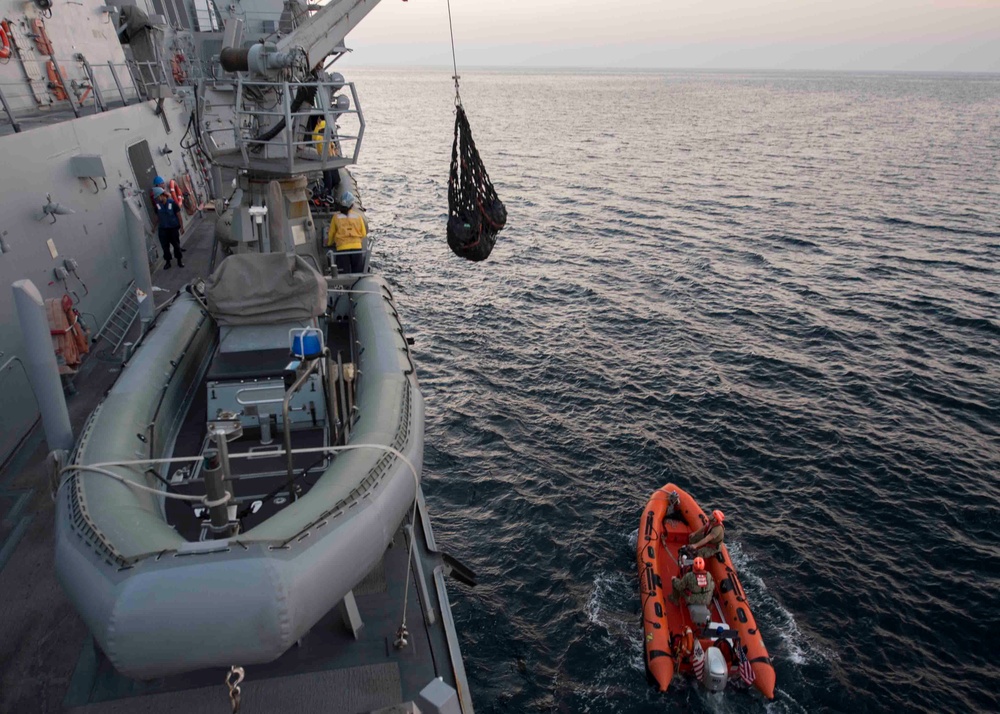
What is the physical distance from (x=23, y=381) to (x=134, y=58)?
59.9ft

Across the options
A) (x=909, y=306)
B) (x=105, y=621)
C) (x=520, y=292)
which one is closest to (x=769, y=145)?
(x=909, y=306)

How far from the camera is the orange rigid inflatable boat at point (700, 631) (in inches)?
327

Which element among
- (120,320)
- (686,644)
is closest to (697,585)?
(686,644)

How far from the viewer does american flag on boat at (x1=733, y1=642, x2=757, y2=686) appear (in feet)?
27.1

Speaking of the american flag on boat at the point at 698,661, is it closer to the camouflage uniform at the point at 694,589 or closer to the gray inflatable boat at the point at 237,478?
the camouflage uniform at the point at 694,589

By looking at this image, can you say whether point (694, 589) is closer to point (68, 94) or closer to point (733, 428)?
point (733, 428)

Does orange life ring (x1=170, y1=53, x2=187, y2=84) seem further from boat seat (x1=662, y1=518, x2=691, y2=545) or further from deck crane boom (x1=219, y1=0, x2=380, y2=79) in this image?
boat seat (x1=662, y1=518, x2=691, y2=545)

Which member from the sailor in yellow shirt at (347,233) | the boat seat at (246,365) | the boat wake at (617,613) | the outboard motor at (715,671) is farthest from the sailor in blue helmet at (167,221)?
the outboard motor at (715,671)

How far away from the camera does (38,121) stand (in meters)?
11.4

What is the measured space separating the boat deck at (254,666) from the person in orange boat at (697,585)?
165 inches

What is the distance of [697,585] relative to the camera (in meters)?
8.91

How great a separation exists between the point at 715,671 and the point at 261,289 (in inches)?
305

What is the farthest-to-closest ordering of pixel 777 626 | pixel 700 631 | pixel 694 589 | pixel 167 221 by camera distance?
pixel 167 221 < pixel 777 626 < pixel 694 589 < pixel 700 631

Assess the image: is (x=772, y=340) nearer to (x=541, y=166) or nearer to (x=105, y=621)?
(x=105, y=621)
